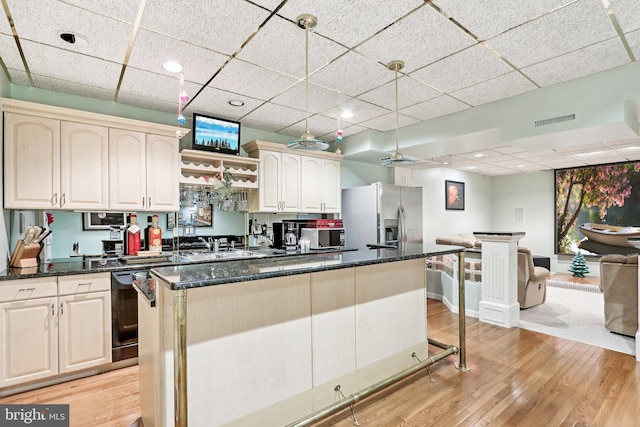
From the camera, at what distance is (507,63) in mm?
2875

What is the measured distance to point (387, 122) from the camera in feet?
14.8

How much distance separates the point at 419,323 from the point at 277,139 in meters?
3.36

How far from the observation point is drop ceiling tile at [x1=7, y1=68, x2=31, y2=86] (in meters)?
2.86

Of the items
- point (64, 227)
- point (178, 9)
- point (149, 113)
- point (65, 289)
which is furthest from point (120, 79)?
point (65, 289)

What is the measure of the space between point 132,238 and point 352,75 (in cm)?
288

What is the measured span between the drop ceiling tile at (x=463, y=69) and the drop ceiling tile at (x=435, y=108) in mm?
356

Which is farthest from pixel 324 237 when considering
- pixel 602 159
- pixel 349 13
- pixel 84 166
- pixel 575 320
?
pixel 602 159

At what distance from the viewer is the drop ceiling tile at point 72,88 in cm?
305

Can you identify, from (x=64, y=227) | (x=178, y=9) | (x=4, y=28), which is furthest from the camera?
(x=64, y=227)

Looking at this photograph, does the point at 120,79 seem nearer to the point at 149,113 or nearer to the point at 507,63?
the point at 149,113

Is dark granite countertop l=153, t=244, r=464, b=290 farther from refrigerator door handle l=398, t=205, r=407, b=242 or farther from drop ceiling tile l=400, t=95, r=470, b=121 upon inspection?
refrigerator door handle l=398, t=205, r=407, b=242

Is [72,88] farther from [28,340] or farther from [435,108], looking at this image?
[435,108]

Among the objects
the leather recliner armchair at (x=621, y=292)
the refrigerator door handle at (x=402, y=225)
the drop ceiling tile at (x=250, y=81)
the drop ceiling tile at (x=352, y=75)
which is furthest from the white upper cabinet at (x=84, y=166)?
the leather recliner armchair at (x=621, y=292)

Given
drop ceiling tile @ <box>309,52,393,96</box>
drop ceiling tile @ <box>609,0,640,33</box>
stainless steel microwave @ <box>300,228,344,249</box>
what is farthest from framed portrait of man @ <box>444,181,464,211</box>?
drop ceiling tile @ <box>609,0,640,33</box>
